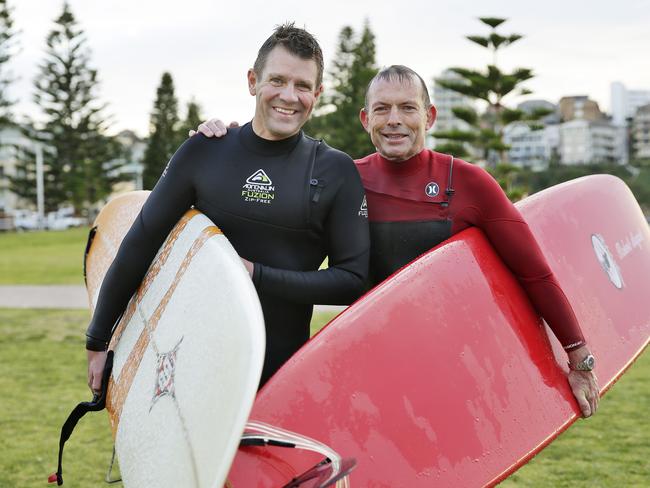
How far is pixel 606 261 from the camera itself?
3.46 meters

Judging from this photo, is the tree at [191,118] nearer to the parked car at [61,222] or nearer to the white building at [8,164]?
the parked car at [61,222]

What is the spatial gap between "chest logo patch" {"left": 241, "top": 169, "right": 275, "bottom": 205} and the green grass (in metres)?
13.0

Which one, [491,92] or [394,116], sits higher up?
[491,92]

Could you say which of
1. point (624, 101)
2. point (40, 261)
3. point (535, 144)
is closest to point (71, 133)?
point (40, 261)

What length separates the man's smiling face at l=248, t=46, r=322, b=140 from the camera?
7.73 ft

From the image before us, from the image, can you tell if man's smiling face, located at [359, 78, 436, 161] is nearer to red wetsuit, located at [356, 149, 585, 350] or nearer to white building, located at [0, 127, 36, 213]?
red wetsuit, located at [356, 149, 585, 350]

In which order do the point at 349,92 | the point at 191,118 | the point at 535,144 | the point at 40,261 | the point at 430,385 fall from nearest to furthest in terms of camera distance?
1. the point at 430,385
2. the point at 40,261
3. the point at 349,92
4. the point at 191,118
5. the point at 535,144

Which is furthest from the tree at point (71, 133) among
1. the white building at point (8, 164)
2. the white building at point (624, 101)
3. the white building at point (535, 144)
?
the white building at point (624, 101)

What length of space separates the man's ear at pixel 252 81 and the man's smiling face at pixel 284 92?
56mm

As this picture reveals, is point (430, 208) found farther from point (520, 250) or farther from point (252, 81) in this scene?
point (252, 81)

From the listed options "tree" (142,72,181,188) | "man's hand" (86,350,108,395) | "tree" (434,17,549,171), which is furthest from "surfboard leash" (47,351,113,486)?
"tree" (142,72,181,188)

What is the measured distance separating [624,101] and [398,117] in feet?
548

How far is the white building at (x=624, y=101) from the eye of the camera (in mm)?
141750

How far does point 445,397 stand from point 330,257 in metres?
0.54
